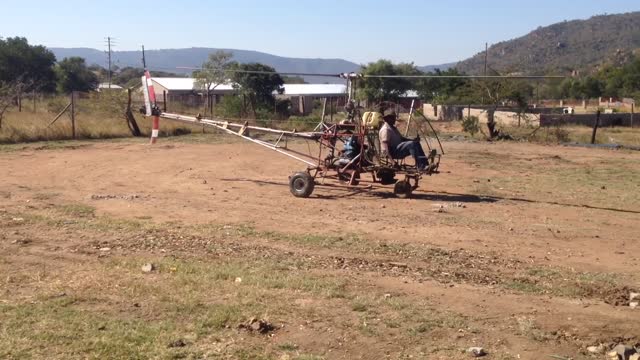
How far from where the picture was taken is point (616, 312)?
255 inches

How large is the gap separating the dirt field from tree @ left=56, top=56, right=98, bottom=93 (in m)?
54.0

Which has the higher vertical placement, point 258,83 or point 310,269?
point 258,83

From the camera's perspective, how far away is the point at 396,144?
13.5 metres

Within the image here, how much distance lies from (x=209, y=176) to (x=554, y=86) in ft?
235

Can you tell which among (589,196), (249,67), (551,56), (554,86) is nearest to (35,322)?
(589,196)

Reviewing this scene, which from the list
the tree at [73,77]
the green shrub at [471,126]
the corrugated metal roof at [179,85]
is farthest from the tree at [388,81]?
the tree at [73,77]

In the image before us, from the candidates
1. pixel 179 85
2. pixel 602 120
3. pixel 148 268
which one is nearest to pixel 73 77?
pixel 179 85

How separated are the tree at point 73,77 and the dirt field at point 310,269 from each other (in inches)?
2125

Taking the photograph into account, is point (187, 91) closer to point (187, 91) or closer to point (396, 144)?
point (187, 91)

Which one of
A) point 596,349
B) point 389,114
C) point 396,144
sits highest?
point 389,114

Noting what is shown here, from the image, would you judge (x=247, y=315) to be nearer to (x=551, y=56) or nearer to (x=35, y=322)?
(x=35, y=322)

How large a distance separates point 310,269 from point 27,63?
61.9m

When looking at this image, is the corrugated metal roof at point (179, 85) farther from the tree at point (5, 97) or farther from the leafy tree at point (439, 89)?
the tree at point (5, 97)

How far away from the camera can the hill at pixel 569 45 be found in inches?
5197
